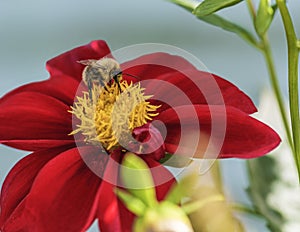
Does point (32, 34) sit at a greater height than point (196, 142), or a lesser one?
lesser

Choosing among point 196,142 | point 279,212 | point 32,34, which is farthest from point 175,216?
point 32,34

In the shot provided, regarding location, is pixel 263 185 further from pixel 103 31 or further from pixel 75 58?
pixel 103 31

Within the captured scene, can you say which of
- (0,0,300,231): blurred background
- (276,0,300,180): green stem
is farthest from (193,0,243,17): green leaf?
(0,0,300,231): blurred background

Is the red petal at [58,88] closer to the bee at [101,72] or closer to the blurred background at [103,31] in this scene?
the bee at [101,72]

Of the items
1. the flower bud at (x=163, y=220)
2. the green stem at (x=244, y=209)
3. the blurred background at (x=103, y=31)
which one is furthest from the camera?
the blurred background at (x=103, y=31)

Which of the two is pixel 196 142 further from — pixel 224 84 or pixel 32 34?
pixel 32 34

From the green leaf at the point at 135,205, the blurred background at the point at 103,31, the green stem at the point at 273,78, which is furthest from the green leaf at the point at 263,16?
the blurred background at the point at 103,31

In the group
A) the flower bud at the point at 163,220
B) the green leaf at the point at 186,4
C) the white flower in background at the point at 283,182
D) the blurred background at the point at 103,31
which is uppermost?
the green leaf at the point at 186,4

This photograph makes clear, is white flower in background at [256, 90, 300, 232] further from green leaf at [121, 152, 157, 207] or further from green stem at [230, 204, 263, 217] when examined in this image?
green leaf at [121, 152, 157, 207]
